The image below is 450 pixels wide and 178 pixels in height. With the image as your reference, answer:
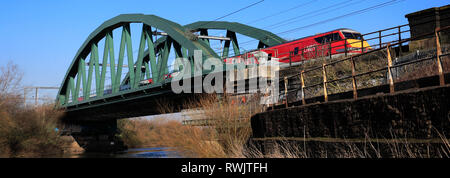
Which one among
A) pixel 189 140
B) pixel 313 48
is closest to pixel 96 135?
pixel 313 48

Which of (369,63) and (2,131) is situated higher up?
(369,63)

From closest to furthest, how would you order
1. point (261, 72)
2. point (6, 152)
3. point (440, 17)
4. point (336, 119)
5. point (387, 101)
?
point (387, 101)
point (336, 119)
point (440, 17)
point (261, 72)
point (6, 152)

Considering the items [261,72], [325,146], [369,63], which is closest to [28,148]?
[261,72]

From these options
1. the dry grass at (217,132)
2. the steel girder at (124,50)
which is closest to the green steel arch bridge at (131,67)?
the steel girder at (124,50)

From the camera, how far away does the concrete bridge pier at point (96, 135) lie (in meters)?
54.5

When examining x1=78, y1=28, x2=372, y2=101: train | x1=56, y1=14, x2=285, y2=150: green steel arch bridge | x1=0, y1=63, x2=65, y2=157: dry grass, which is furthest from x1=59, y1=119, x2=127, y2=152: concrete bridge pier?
x1=78, y1=28, x2=372, y2=101: train

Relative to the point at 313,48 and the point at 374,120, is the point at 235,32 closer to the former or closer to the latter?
the point at 313,48

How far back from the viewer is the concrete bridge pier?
179 ft

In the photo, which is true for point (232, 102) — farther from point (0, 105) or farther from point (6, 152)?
point (0, 105)

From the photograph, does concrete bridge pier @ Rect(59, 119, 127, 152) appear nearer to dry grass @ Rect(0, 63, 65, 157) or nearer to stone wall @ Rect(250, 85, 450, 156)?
dry grass @ Rect(0, 63, 65, 157)

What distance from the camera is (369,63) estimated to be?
1589cm

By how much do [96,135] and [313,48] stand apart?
39.8 metres

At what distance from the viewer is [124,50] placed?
38.8 m

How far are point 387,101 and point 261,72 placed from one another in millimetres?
14456
